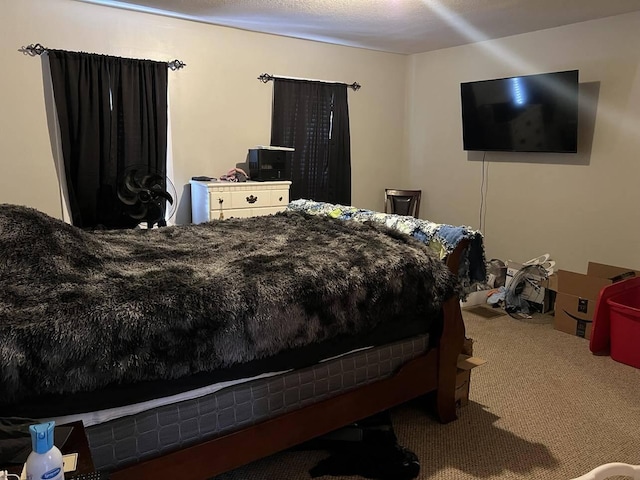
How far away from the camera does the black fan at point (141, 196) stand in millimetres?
3838

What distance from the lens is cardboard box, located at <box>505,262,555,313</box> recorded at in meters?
3.98

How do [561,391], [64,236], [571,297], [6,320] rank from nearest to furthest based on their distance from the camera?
1. [6,320]
2. [64,236]
3. [561,391]
4. [571,297]

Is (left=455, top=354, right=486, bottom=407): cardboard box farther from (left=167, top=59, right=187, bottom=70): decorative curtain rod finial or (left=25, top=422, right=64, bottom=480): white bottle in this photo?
(left=167, top=59, right=187, bottom=70): decorative curtain rod finial

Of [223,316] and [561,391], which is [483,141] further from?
[223,316]

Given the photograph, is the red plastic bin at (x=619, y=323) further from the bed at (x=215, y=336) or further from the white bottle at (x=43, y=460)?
the white bottle at (x=43, y=460)

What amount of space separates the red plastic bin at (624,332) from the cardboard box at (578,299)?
242 mm

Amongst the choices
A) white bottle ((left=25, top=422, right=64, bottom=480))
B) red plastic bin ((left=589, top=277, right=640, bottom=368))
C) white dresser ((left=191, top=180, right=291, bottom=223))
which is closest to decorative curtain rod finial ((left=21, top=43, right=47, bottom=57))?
white dresser ((left=191, top=180, right=291, bottom=223))

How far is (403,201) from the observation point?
5.51 m

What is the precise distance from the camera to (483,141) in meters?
4.83

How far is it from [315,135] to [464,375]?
3.24 metres

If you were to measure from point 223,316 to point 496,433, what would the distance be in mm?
1447

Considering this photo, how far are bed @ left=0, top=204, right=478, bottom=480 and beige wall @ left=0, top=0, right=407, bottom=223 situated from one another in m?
1.86

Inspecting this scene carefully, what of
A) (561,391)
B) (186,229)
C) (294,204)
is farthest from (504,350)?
(186,229)

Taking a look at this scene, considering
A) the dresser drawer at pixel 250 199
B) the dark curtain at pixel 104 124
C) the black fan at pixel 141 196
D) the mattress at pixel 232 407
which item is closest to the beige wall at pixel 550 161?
the dresser drawer at pixel 250 199
